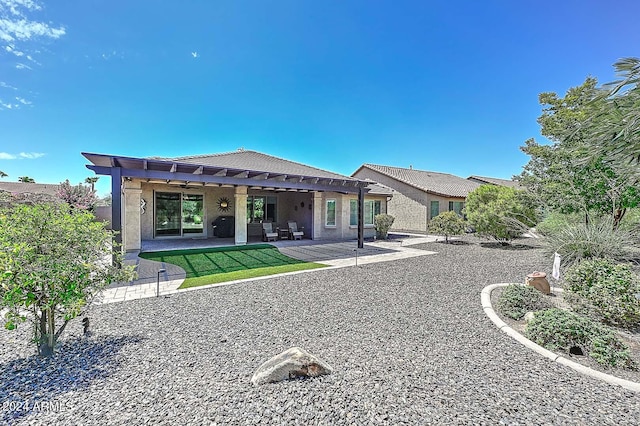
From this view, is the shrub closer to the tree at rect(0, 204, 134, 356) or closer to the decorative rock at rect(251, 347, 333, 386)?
the decorative rock at rect(251, 347, 333, 386)

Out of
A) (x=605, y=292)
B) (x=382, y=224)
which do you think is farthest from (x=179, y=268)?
(x=382, y=224)

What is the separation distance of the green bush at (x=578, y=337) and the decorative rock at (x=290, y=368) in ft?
10.8

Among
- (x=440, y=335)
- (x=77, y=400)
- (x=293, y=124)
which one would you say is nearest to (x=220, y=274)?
(x=77, y=400)

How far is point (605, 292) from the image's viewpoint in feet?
15.6

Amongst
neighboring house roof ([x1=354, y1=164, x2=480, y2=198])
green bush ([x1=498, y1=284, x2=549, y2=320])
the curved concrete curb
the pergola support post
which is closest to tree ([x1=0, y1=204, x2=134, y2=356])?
the curved concrete curb

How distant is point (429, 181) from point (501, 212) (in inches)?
464

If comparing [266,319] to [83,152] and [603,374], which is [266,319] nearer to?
[603,374]

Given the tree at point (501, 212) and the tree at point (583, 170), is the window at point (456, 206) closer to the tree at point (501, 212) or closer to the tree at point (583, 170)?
the tree at point (501, 212)

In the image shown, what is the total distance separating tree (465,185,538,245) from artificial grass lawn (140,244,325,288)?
34.3 ft

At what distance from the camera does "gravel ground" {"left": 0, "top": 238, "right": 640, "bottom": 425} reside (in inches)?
101

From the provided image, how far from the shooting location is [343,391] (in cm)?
289

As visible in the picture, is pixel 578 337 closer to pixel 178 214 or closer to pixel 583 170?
pixel 583 170

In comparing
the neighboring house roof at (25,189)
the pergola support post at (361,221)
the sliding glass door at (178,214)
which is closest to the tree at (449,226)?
the pergola support post at (361,221)

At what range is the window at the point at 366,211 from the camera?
17.9 m
